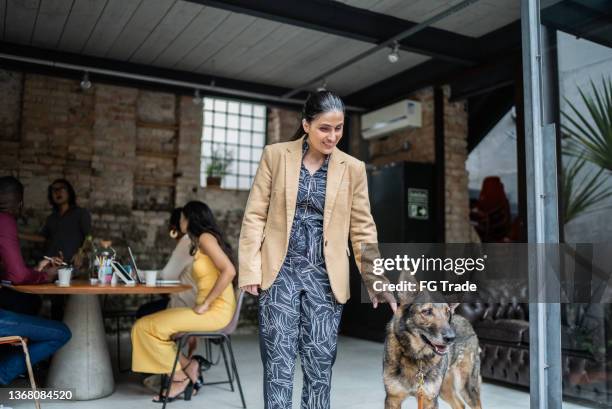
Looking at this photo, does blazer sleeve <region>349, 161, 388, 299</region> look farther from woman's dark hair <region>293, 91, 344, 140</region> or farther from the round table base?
the round table base

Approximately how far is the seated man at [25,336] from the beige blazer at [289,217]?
1868 millimetres

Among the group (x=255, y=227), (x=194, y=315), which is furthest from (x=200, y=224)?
(x=255, y=227)

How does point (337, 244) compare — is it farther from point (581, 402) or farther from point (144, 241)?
point (144, 241)

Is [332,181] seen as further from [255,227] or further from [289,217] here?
[255,227]

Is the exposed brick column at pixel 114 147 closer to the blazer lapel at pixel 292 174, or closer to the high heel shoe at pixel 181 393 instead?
the high heel shoe at pixel 181 393

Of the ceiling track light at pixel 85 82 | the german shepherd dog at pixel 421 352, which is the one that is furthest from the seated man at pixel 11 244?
the ceiling track light at pixel 85 82

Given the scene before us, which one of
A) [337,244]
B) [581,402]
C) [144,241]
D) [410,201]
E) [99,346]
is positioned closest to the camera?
[337,244]

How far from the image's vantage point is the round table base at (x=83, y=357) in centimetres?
390

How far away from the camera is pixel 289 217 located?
2.11 meters

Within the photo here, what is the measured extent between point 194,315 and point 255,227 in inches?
73.1

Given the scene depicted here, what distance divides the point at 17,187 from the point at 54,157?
132 inches

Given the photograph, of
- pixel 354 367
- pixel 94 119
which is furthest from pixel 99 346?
pixel 94 119

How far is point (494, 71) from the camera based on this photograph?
6102 mm

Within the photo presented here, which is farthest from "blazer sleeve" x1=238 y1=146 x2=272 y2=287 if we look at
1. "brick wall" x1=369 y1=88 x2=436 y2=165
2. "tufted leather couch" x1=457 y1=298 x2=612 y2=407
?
"brick wall" x1=369 y1=88 x2=436 y2=165
